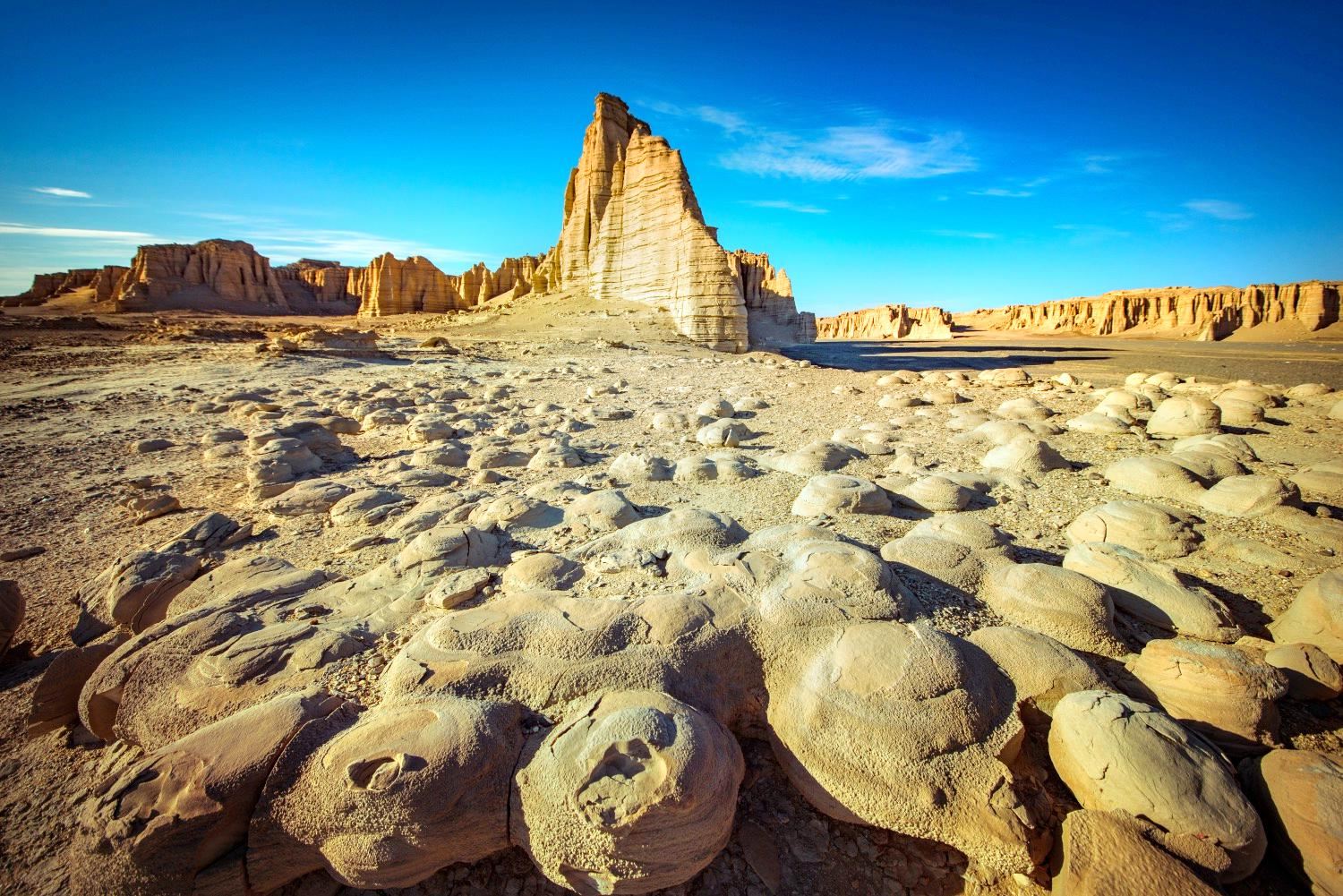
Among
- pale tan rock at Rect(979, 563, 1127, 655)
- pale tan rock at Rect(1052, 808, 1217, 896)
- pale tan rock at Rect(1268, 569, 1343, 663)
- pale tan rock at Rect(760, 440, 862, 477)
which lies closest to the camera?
pale tan rock at Rect(1052, 808, 1217, 896)

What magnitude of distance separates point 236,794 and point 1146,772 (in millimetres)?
2378

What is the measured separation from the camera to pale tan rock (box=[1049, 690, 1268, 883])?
1.24 m

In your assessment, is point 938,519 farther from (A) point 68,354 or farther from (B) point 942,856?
(A) point 68,354

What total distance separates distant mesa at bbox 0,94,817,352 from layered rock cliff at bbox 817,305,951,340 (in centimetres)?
2114

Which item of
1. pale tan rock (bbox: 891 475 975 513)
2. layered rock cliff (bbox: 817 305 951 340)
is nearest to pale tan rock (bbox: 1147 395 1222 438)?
pale tan rock (bbox: 891 475 975 513)

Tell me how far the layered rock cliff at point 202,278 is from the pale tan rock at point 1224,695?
5752cm

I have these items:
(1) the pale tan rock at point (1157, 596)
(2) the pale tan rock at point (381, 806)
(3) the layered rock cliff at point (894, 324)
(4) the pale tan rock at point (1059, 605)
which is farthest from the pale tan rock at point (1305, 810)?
(3) the layered rock cliff at point (894, 324)

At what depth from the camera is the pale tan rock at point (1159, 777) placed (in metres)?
1.24

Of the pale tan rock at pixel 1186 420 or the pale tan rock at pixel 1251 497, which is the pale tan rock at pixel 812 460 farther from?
the pale tan rock at pixel 1186 420

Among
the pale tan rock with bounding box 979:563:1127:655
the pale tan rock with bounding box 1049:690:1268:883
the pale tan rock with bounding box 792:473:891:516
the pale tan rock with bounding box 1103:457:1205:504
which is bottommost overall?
the pale tan rock with bounding box 1049:690:1268:883

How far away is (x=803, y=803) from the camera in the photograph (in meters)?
1.55

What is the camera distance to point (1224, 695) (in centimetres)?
161

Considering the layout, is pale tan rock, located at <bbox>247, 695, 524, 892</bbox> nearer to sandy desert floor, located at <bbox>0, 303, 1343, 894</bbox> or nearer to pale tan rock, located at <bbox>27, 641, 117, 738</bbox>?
sandy desert floor, located at <bbox>0, 303, 1343, 894</bbox>

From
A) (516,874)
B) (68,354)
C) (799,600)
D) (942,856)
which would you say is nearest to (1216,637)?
(942,856)
